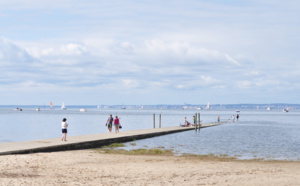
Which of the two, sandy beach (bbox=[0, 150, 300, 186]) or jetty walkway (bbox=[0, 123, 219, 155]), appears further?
jetty walkway (bbox=[0, 123, 219, 155])

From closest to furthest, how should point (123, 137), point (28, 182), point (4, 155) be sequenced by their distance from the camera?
point (28, 182) → point (4, 155) → point (123, 137)

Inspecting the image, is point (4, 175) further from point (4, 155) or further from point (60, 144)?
point (60, 144)

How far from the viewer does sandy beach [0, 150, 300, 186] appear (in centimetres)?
1708

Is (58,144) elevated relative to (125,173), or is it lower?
elevated

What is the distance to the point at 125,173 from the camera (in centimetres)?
1930

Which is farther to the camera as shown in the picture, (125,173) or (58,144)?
(58,144)

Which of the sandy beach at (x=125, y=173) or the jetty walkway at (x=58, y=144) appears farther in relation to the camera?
the jetty walkway at (x=58, y=144)

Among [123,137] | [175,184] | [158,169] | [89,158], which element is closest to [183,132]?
[123,137]

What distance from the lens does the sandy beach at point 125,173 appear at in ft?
56.0

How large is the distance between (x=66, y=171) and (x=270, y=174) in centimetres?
904

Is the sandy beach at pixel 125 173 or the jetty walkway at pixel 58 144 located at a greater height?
the jetty walkway at pixel 58 144

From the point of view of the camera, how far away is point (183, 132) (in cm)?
5838

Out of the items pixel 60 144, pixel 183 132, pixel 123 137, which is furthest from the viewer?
pixel 183 132

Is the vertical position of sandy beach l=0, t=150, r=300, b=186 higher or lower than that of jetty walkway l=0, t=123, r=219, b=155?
lower
